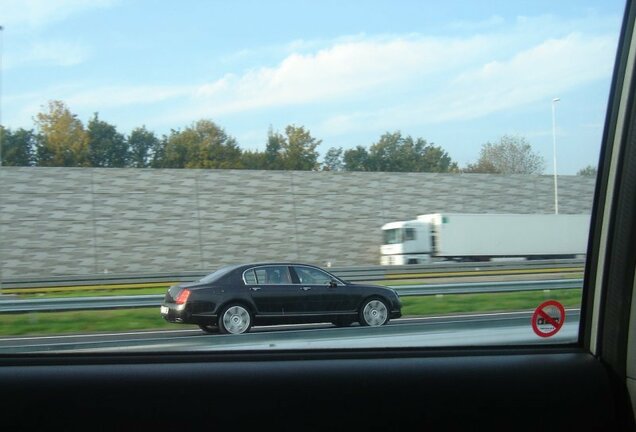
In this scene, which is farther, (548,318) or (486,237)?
(486,237)

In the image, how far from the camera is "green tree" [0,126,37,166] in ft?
11.8

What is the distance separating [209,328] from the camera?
13.6 ft

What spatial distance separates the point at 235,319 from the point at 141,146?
1.17 m

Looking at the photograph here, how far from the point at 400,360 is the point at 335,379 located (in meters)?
0.38

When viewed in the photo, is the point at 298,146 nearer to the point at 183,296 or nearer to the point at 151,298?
the point at 183,296

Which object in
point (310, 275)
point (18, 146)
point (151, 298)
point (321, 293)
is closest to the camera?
point (18, 146)

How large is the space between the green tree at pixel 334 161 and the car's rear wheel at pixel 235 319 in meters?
0.99

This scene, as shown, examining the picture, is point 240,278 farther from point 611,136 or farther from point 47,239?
point 611,136

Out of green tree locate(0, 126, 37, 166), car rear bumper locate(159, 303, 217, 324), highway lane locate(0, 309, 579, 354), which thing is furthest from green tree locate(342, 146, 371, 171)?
green tree locate(0, 126, 37, 166)

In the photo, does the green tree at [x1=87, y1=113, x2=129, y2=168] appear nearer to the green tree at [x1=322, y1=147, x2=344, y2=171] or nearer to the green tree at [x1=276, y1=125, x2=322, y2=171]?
the green tree at [x1=276, y1=125, x2=322, y2=171]

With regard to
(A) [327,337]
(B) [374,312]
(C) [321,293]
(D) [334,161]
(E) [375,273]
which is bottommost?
(A) [327,337]

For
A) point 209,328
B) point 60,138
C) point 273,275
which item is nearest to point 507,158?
point 273,275

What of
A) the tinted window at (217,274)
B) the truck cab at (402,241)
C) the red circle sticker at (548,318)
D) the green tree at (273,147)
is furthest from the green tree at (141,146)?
the red circle sticker at (548,318)

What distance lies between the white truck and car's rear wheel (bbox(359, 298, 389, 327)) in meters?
0.28
